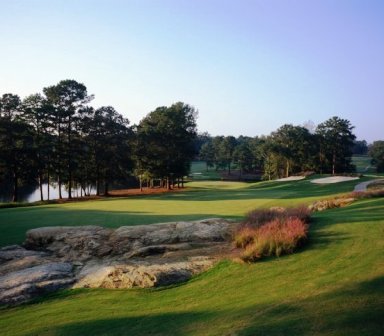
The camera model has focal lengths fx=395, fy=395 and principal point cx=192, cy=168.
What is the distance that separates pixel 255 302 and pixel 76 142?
4600 centimetres

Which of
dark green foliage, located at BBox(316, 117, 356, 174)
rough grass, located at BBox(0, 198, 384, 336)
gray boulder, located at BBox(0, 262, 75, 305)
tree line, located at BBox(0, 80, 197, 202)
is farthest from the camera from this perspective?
dark green foliage, located at BBox(316, 117, 356, 174)

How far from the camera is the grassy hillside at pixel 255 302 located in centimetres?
706

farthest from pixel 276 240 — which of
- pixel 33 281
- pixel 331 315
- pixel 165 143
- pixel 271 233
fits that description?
Result: pixel 165 143

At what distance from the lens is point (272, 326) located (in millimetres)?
6914

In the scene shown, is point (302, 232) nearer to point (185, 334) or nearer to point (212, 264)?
point (212, 264)

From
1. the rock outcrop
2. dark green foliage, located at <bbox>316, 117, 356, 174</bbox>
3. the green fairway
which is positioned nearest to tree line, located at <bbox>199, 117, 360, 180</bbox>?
dark green foliage, located at <bbox>316, 117, 356, 174</bbox>

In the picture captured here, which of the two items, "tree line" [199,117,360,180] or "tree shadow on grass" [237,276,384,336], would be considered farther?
"tree line" [199,117,360,180]

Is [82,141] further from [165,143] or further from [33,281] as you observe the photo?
[33,281]

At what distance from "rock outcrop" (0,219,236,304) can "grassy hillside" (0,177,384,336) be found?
24.6 inches

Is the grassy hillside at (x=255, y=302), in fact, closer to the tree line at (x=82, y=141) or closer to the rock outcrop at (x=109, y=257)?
the rock outcrop at (x=109, y=257)

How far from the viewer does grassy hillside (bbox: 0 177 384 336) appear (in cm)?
706

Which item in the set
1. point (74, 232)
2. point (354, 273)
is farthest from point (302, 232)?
point (74, 232)

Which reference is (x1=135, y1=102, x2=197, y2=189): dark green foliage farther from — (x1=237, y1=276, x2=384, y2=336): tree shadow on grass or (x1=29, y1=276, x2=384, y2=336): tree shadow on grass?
(x1=237, y1=276, x2=384, y2=336): tree shadow on grass

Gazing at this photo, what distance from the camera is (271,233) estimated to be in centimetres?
1195
